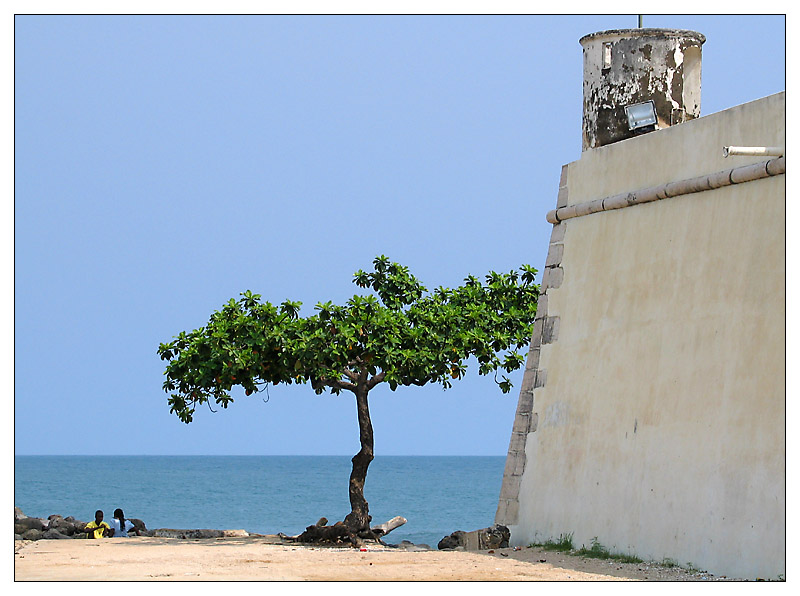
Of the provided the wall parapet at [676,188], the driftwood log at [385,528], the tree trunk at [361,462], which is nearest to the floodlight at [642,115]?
the wall parapet at [676,188]

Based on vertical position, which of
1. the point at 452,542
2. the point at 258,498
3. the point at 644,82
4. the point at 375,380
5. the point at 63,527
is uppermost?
the point at 644,82

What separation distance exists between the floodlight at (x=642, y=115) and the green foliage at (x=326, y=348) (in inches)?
138

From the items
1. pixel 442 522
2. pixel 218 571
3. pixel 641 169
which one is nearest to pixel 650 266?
pixel 641 169

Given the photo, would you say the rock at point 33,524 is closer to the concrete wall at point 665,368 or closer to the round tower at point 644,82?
the concrete wall at point 665,368

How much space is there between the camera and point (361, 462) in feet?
51.3

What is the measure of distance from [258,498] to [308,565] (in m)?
48.9

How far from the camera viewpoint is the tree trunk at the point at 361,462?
50.7 feet

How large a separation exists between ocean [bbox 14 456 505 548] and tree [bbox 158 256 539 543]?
16.3 metres

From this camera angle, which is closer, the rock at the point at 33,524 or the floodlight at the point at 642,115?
the floodlight at the point at 642,115

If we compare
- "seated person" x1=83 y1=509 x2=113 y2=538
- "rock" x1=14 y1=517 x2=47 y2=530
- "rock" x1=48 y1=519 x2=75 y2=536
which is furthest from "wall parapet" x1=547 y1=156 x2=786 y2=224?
"rock" x1=14 y1=517 x2=47 y2=530

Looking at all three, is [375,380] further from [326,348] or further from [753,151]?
[753,151]

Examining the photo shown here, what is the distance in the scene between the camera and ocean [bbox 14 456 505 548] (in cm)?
4697

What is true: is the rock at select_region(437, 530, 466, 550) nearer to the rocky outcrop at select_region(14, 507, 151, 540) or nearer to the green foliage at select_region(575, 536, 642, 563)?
the green foliage at select_region(575, 536, 642, 563)

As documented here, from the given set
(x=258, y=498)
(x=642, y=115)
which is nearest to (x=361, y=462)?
(x=642, y=115)
